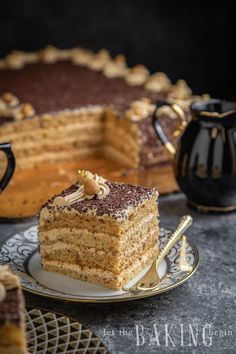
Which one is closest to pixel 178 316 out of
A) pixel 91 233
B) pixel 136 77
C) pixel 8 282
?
pixel 91 233

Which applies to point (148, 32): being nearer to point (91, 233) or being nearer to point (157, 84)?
point (157, 84)

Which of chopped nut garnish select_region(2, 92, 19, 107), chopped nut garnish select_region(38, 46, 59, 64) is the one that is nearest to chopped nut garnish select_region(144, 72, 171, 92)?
chopped nut garnish select_region(38, 46, 59, 64)

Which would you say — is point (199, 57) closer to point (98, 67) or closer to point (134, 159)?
point (98, 67)

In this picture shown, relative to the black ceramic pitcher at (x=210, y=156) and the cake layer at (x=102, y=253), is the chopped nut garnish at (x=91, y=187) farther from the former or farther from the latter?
the black ceramic pitcher at (x=210, y=156)

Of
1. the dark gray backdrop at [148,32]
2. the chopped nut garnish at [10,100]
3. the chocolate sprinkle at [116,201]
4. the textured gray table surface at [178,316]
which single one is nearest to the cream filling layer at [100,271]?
the textured gray table surface at [178,316]

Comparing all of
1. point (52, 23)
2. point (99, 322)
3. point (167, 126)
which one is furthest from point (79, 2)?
point (99, 322)
